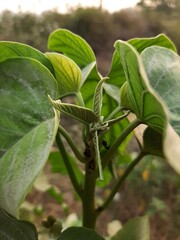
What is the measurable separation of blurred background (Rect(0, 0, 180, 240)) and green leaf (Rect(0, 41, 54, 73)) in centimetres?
47

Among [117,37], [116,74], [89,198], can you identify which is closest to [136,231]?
[89,198]

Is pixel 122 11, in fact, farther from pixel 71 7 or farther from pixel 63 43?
pixel 63 43

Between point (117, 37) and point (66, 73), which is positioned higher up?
point (66, 73)

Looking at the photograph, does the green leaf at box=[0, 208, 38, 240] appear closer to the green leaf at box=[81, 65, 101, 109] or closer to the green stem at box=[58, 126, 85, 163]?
the green stem at box=[58, 126, 85, 163]

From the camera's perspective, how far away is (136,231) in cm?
42

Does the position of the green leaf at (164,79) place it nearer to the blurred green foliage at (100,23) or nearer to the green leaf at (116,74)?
the green leaf at (116,74)

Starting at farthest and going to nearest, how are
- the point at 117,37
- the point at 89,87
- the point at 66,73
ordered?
the point at 117,37, the point at 89,87, the point at 66,73

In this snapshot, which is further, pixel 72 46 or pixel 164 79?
pixel 72 46

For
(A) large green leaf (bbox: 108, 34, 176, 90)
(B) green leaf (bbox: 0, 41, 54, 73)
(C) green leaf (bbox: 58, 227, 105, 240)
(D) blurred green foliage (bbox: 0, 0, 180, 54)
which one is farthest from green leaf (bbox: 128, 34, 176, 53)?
(D) blurred green foliage (bbox: 0, 0, 180, 54)

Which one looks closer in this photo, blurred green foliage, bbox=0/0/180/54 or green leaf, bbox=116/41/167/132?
green leaf, bbox=116/41/167/132

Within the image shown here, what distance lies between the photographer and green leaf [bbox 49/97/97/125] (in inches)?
10.7

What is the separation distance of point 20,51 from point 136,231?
0.23m

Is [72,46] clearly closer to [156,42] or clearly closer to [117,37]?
[156,42]

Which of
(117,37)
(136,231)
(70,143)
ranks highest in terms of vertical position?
(70,143)
